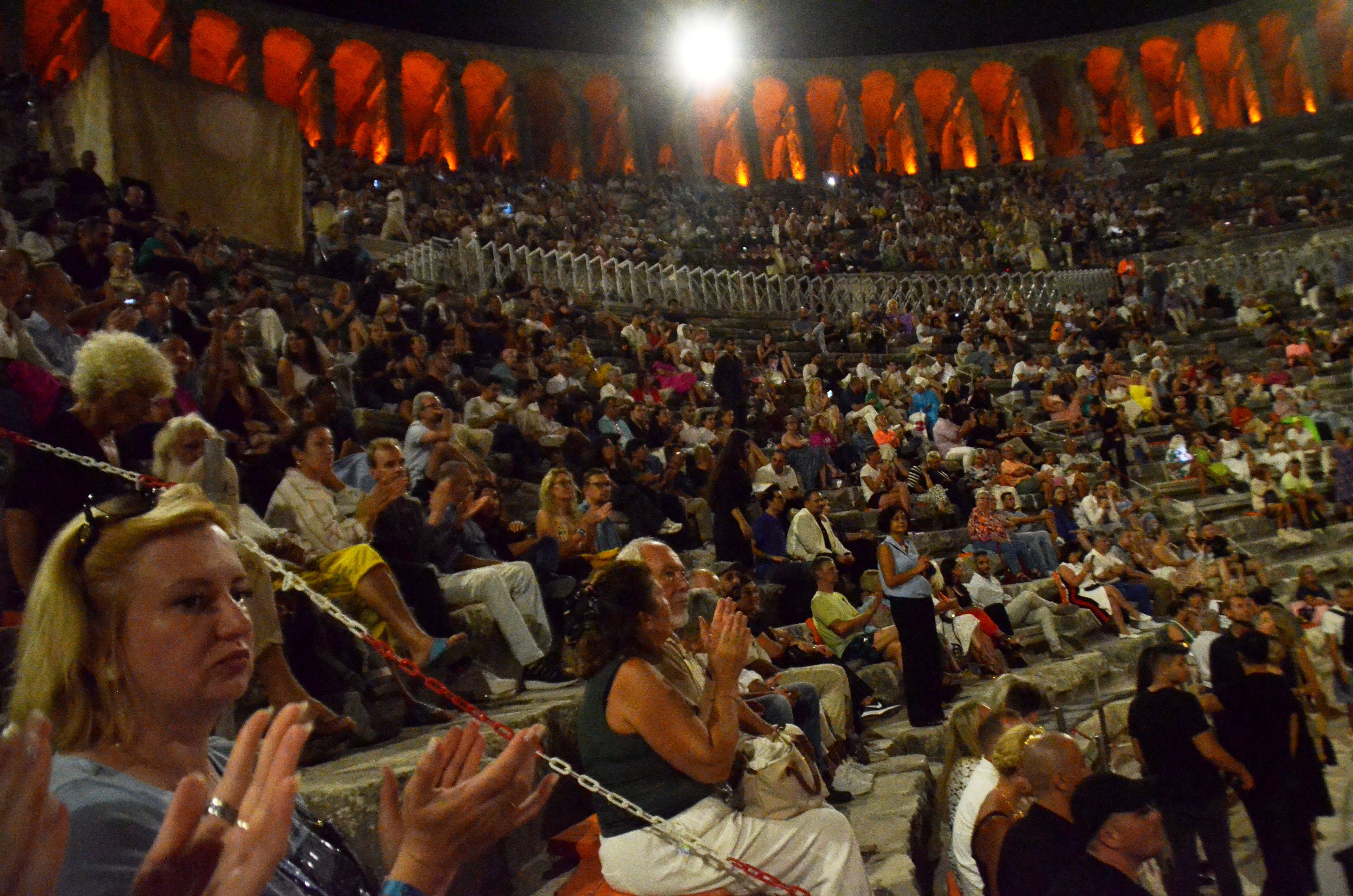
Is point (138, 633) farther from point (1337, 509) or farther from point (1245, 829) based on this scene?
point (1337, 509)

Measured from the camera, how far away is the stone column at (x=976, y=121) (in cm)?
3228

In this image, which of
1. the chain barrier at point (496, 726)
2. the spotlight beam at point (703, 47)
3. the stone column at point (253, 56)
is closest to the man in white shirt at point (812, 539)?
the chain barrier at point (496, 726)

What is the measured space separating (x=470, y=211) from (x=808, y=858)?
751 inches

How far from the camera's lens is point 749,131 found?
1266 inches

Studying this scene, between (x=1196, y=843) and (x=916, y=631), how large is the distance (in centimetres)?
192

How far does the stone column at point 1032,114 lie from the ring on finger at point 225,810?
111 feet

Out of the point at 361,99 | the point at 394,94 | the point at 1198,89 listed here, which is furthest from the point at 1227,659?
the point at 1198,89

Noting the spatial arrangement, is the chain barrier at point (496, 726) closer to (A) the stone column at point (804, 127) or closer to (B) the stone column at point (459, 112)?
(B) the stone column at point (459, 112)

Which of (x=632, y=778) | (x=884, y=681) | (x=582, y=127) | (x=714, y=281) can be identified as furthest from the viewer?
(x=582, y=127)

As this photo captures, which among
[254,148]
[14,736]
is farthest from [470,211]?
[14,736]

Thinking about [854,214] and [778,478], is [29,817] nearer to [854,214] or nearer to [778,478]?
[778,478]

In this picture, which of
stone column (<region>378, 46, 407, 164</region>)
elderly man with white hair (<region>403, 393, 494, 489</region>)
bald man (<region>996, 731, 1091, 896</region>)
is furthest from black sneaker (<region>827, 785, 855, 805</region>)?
stone column (<region>378, 46, 407, 164</region>)

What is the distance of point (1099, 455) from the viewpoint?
13445 millimetres

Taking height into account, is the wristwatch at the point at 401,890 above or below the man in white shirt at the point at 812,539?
below
